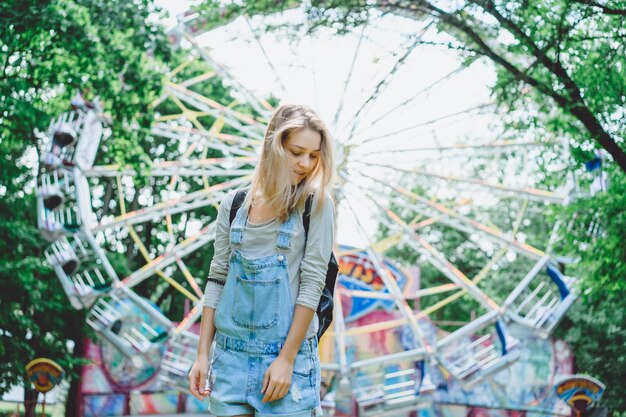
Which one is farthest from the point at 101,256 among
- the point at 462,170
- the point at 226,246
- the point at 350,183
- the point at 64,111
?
the point at 226,246

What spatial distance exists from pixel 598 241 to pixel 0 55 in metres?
6.77

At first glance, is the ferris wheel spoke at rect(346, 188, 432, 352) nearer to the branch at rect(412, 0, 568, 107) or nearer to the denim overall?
the branch at rect(412, 0, 568, 107)

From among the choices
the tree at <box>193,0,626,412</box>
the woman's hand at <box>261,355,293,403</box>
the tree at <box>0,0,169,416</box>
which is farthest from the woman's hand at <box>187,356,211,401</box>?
the tree at <box>0,0,169,416</box>

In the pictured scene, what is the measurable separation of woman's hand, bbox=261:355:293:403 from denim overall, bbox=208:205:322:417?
0.10ft

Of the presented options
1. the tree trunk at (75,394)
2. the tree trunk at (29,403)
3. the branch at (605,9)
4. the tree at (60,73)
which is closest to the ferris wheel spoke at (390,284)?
the tree at (60,73)

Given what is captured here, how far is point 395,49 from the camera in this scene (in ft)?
23.6

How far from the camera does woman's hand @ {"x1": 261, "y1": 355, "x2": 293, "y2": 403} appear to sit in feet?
7.25

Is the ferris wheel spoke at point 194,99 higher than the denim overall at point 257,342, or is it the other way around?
the ferris wheel spoke at point 194,99

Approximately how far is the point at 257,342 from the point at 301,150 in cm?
56

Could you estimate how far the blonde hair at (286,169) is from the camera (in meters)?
2.40

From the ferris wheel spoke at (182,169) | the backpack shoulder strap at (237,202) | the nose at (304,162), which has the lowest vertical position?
the backpack shoulder strap at (237,202)

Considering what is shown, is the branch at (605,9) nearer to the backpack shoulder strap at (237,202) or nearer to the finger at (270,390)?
the backpack shoulder strap at (237,202)

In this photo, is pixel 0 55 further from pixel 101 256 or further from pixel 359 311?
pixel 359 311

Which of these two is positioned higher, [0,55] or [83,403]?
[0,55]
